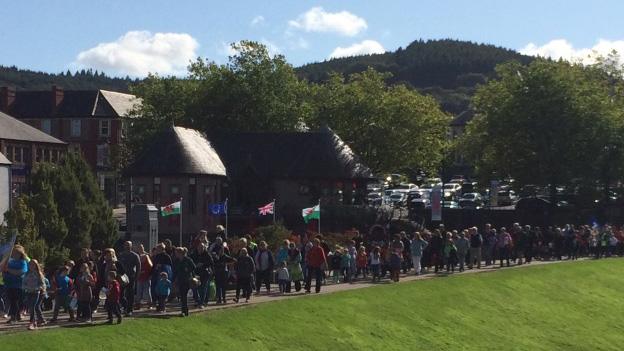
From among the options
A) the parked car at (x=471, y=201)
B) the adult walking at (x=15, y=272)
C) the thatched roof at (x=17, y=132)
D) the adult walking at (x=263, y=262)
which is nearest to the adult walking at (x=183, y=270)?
the adult walking at (x=15, y=272)

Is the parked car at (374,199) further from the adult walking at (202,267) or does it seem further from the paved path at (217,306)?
the adult walking at (202,267)

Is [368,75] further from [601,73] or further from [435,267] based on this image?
[435,267]

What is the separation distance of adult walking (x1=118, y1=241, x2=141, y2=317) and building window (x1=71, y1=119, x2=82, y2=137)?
9048cm

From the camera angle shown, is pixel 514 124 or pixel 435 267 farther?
pixel 514 124

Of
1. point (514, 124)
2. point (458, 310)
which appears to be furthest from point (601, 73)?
point (458, 310)

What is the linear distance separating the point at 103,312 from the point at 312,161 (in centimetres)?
4712

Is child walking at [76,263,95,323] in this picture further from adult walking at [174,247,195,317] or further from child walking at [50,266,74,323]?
adult walking at [174,247,195,317]

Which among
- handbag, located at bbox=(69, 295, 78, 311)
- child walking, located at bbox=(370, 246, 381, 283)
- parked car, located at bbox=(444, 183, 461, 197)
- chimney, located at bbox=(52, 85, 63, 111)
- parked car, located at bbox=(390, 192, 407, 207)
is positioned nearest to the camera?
handbag, located at bbox=(69, 295, 78, 311)

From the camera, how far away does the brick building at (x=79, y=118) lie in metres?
116

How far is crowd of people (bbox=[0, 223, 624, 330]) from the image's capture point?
2592 cm

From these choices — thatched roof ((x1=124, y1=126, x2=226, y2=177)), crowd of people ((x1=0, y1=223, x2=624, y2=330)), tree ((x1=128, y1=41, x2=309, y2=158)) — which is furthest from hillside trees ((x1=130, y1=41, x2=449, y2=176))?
crowd of people ((x1=0, y1=223, x2=624, y2=330))

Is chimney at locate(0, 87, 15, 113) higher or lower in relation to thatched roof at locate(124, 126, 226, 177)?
higher

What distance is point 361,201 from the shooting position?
75.6m

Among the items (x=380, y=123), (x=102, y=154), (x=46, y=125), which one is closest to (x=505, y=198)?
(x=380, y=123)
